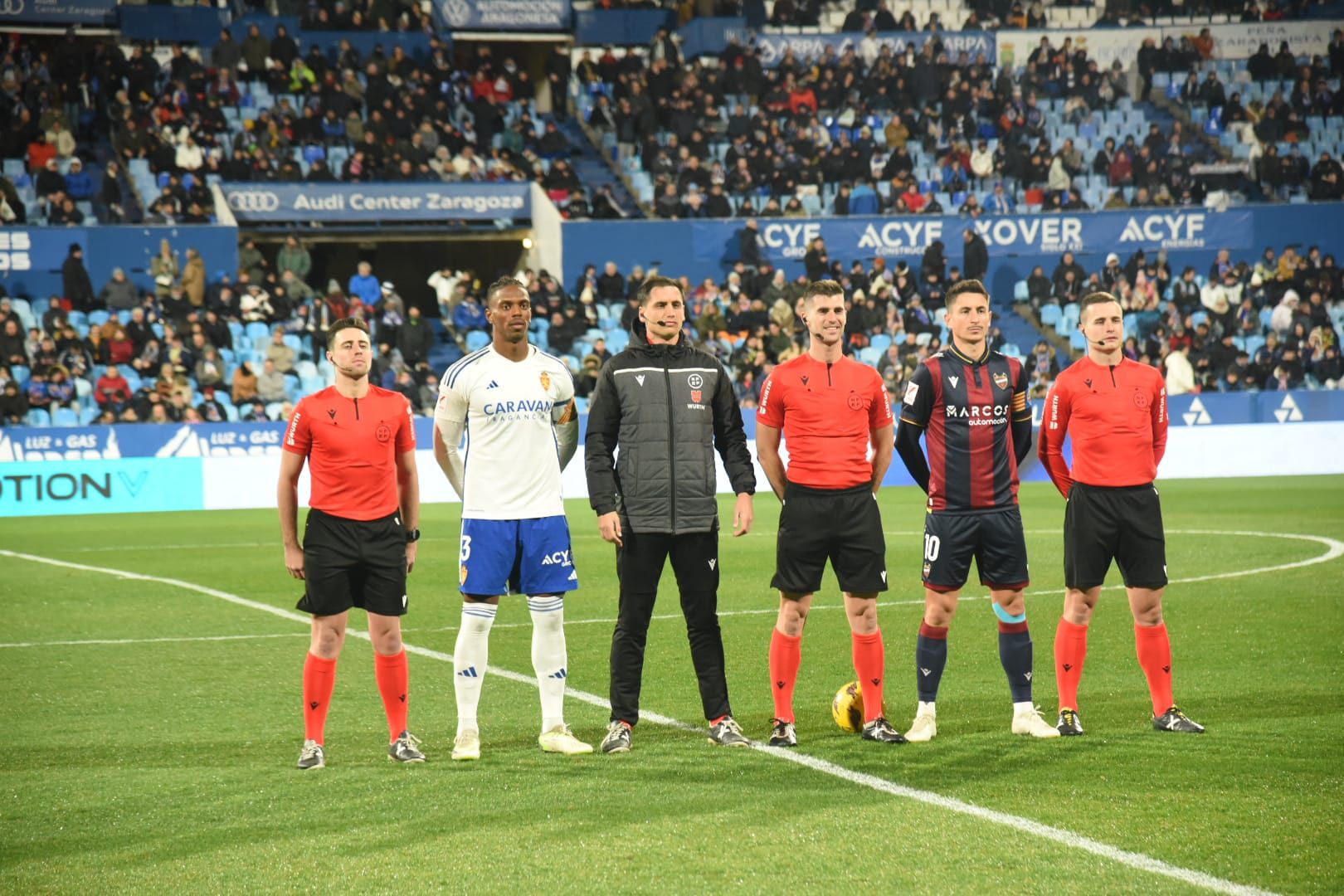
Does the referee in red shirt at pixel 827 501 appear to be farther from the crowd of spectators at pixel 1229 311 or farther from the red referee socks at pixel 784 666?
the crowd of spectators at pixel 1229 311

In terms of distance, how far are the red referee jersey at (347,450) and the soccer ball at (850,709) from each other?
2.30 meters

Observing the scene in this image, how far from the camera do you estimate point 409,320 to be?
2608cm

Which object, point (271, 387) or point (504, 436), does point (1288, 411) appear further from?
point (504, 436)

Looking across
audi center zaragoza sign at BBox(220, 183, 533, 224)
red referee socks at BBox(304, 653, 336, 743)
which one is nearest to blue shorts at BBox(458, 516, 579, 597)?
red referee socks at BBox(304, 653, 336, 743)

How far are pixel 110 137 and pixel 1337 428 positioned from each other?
2249cm

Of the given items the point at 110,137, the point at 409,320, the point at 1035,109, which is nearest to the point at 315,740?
the point at 409,320

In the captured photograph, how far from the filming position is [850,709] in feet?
23.8

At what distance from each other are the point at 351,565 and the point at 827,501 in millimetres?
2192

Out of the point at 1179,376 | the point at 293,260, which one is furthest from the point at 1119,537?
the point at 293,260

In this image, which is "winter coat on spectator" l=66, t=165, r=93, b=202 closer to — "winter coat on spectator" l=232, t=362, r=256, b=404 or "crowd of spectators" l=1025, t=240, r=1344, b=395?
"winter coat on spectator" l=232, t=362, r=256, b=404

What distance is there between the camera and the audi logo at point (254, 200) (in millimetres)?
27750

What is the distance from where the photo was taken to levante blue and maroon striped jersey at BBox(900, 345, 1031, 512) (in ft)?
23.5

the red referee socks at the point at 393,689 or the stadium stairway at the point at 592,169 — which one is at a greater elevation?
the stadium stairway at the point at 592,169

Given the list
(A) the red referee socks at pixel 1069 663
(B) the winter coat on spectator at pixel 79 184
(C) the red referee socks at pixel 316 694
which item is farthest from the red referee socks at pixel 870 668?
(B) the winter coat on spectator at pixel 79 184
